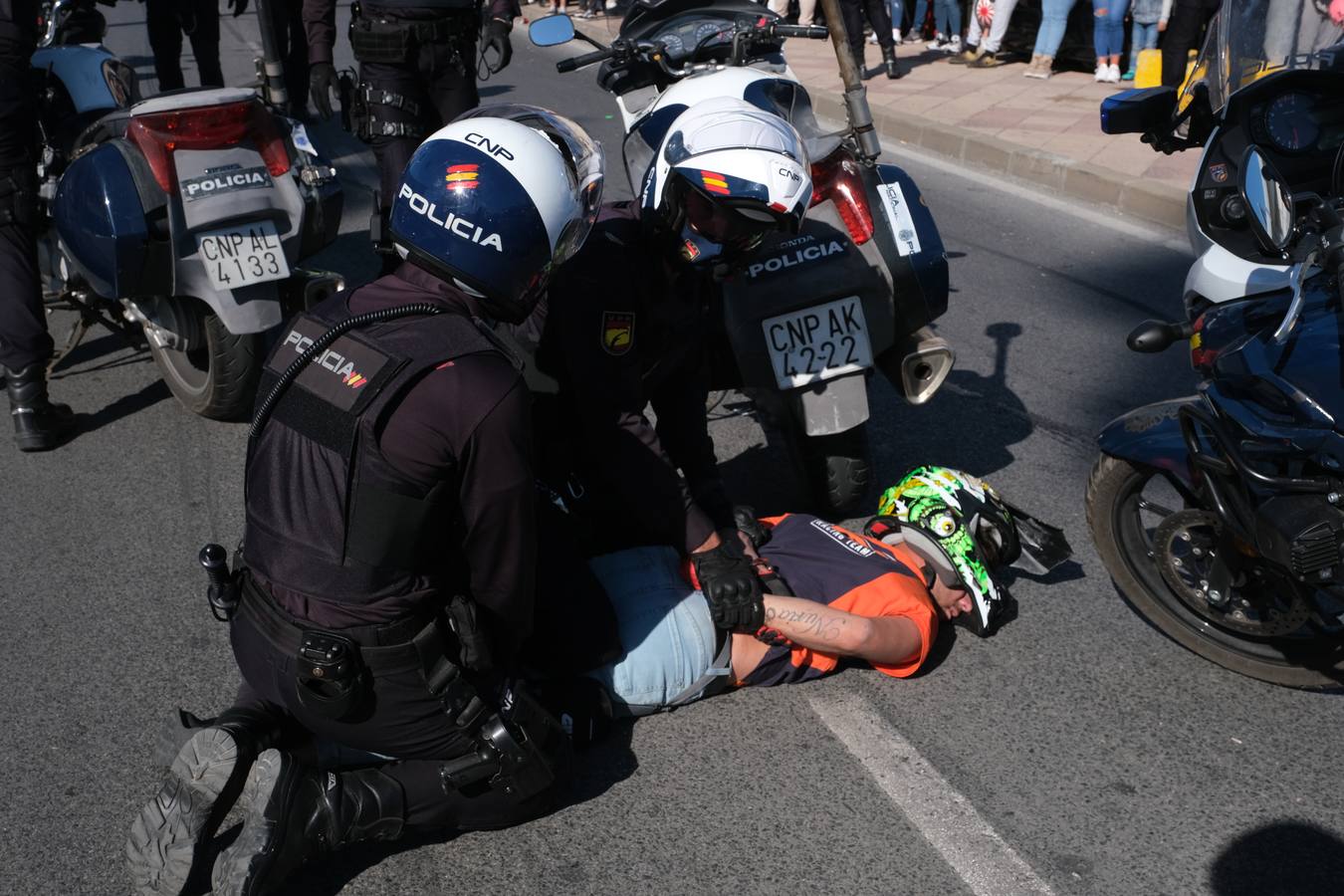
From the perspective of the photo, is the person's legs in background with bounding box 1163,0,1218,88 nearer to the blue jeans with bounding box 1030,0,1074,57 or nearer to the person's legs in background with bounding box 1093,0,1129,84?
the person's legs in background with bounding box 1093,0,1129,84

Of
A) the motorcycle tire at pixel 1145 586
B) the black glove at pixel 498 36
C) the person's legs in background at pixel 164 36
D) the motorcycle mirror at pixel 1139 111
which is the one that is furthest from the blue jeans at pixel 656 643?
the person's legs in background at pixel 164 36

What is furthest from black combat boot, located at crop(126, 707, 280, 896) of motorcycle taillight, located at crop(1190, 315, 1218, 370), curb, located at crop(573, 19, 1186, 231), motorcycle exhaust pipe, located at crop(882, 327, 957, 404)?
curb, located at crop(573, 19, 1186, 231)

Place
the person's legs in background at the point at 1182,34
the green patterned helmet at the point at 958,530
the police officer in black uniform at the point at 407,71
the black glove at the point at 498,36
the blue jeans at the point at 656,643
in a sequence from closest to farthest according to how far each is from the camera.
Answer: the blue jeans at the point at 656,643, the green patterned helmet at the point at 958,530, the police officer in black uniform at the point at 407,71, the black glove at the point at 498,36, the person's legs in background at the point at 1182,34

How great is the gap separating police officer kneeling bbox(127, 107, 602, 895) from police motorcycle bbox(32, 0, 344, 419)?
1.97 meters

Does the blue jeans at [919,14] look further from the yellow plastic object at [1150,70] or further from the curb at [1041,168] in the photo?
the yellow plastic object at [1150,70]

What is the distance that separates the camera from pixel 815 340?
143 inches

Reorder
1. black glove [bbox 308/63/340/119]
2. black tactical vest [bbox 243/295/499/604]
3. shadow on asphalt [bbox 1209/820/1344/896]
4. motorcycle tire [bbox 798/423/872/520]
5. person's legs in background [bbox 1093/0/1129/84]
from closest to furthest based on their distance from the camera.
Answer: black tactical vest [bbox 243/295/499/604] → shadow on asphalt [bbox 1209/820/1344/896] → motorcycle tire [bbox 798/423/872/520] → black glove [bbox 308/63/340/119] → person's legs in background [bbox 1093/0/1129/84]

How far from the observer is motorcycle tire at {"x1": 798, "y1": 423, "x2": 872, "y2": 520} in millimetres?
3908

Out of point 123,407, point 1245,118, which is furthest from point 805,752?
point 123,407

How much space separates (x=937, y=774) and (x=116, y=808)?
1.84 m

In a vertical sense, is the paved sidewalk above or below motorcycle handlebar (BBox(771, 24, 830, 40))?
below

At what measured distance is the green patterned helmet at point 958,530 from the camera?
3.44 meters

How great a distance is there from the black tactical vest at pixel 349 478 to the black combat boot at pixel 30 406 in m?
2.52

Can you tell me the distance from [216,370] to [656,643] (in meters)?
2.34
